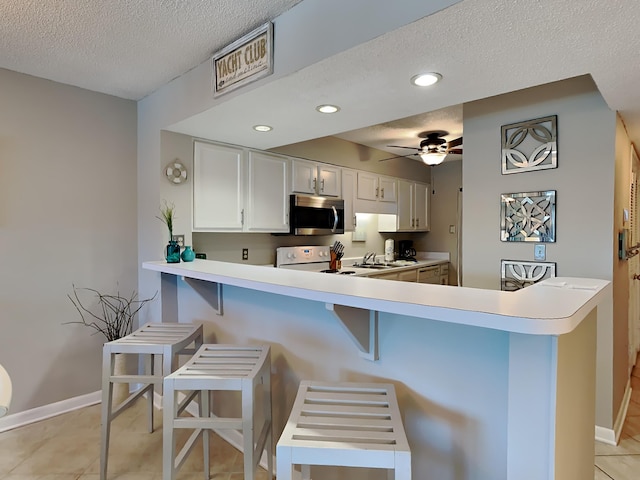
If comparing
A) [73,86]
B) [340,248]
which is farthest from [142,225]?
[340,248]

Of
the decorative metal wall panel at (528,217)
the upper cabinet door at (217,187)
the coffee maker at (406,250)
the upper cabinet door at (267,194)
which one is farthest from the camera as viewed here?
the coffee maker at (406,250)

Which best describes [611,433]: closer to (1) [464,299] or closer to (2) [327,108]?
(1) [464,299]

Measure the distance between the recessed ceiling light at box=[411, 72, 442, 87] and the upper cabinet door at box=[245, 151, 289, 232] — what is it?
1.80 metres

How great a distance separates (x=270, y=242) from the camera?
12.3ft

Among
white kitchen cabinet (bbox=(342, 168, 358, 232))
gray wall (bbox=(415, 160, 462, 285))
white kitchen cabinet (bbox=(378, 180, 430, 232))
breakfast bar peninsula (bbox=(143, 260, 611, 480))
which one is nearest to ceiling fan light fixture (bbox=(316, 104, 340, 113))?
breakfast bar peninsula (bbox=(143, 260, 611, 480))

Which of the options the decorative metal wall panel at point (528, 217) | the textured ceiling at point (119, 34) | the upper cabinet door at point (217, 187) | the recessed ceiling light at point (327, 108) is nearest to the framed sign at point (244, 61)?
the textured ceiling at point (119, 34)

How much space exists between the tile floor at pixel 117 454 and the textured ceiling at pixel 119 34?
238 cm

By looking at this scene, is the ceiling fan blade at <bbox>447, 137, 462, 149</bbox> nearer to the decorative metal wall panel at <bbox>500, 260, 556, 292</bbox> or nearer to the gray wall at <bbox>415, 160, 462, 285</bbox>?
the decorative metal wall panel at <bbox>500, 260, 556, 292</bbox>

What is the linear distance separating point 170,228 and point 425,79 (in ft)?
6.16

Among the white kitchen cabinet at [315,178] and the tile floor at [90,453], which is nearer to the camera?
the tile floor at [90,453]

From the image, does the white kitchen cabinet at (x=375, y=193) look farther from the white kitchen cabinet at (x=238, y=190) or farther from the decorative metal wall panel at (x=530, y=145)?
the decorative metal wall panel at (x=530, y=145)

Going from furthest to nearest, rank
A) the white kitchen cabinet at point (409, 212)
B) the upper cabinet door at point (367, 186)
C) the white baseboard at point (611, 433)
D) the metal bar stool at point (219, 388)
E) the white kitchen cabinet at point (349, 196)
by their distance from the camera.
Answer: the white kitchen cabinet at point (409, 212) → the upper cabinet door at point (367, 186) → the white kitchen cabinet at point (349, 196) → the white baseboard at point (611, 433) → the metal bar stool at point (219, 388)

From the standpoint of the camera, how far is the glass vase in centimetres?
245

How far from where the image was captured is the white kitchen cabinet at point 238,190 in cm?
288
